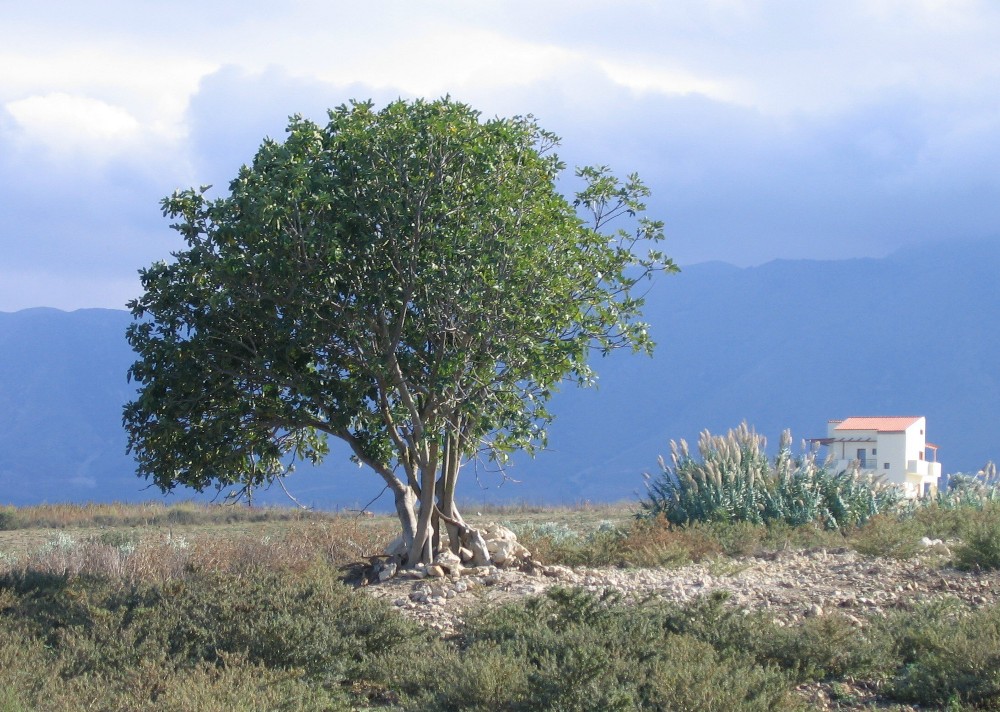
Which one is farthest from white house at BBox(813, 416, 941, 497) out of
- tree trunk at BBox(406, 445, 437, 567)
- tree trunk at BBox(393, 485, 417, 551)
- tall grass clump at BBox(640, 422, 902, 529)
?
tree trunk at BBox(406, 445, 437, 567)

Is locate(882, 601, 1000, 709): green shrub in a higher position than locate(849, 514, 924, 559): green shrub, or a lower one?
lower

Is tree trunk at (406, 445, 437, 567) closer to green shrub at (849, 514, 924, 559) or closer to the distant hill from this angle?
green shrub at (849, 514, 924, 559)

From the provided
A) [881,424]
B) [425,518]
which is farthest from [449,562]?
[881,424]

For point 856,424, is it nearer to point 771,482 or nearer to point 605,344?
point 771,482

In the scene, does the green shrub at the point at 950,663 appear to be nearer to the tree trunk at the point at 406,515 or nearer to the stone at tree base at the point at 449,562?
the stone at tree base at the point at 449,562

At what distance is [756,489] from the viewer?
16578 millimetres

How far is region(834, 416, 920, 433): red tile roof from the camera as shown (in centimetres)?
4206

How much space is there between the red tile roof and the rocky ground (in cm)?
3070

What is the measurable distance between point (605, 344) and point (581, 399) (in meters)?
126

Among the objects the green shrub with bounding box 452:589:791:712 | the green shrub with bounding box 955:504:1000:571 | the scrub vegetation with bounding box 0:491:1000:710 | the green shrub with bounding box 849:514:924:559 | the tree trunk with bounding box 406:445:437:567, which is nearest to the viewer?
the green shrub with bounding box 452:589:791:712

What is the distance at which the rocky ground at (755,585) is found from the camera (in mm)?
9812

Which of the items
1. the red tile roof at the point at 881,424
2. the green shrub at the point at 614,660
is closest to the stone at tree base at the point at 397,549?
the green shrub at the point at 614,660

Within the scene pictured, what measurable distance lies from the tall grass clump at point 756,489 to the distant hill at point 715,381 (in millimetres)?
89428

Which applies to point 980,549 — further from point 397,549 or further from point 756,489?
point 397,549
